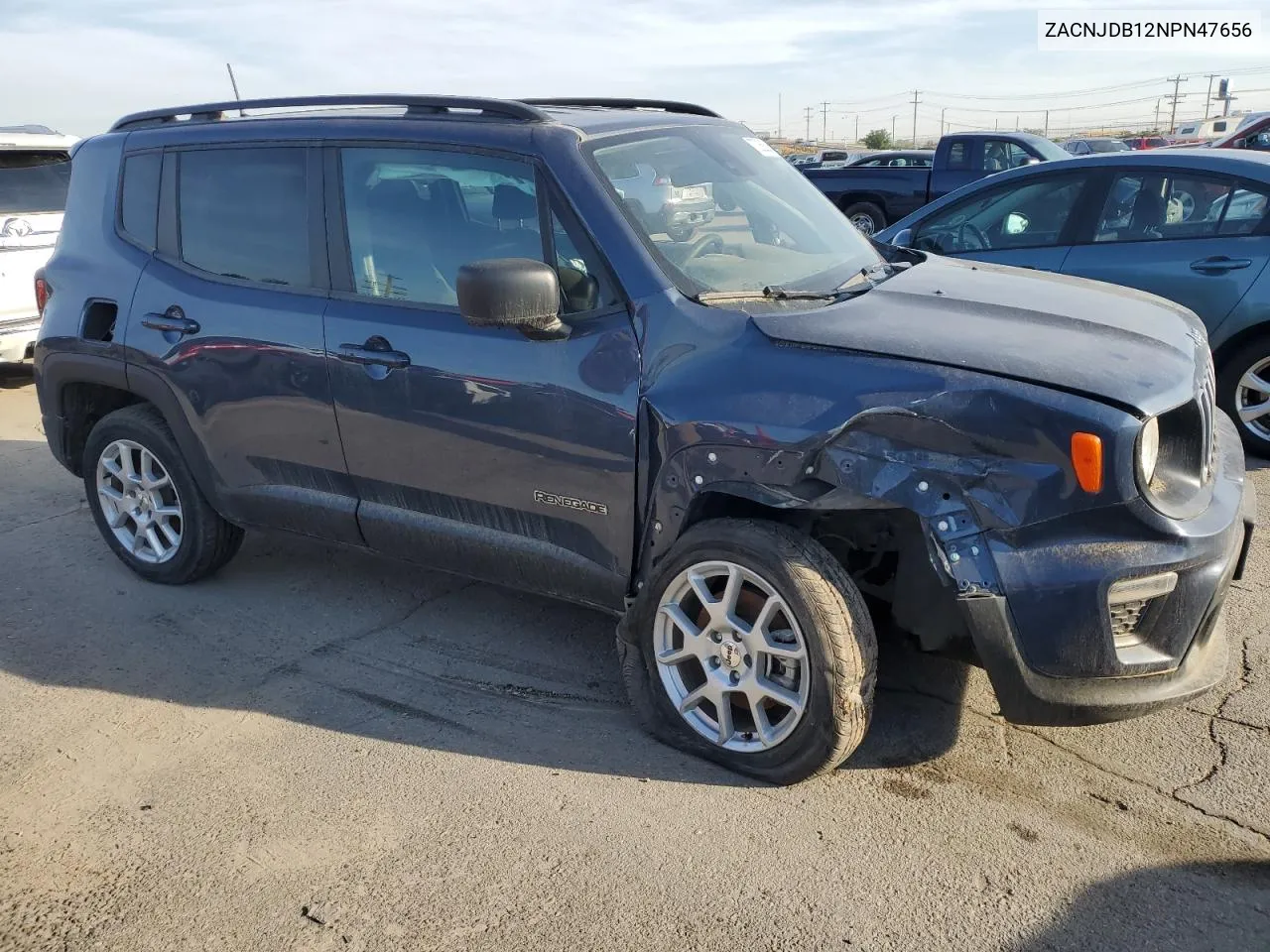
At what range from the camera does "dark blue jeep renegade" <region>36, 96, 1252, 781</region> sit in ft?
9.33

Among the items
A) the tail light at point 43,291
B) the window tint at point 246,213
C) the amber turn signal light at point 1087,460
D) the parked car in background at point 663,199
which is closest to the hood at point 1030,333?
the amber turn signal light at point 1087,460

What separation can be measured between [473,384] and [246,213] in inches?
55.2

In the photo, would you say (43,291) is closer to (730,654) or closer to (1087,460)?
(730,654)

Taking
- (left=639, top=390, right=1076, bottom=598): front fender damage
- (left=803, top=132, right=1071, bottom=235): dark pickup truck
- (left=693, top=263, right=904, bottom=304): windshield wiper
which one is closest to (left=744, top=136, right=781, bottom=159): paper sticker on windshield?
(left=693, top=263, right=904, bottom=304): windshield wiper

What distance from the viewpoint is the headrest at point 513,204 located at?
3594 mm

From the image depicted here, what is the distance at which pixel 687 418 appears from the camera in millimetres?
3189

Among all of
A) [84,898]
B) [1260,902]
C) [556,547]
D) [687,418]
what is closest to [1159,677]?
[1260,902]

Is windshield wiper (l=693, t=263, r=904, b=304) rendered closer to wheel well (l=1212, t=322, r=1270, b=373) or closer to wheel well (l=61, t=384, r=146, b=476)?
wheel well (l=61, t=384, r=146, b=476)

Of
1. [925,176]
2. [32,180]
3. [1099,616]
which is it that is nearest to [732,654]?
[1099,616]

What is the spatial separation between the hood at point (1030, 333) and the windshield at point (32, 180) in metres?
7.62

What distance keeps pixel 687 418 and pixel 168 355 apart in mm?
2401

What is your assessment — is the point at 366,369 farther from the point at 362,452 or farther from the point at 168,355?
the point at 168,355

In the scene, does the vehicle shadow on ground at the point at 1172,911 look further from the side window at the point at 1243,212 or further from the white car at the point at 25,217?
the white car at the point at 25,217

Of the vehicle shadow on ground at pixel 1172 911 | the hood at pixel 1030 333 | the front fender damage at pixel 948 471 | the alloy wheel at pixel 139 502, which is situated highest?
the hood at pixel 1030 333
